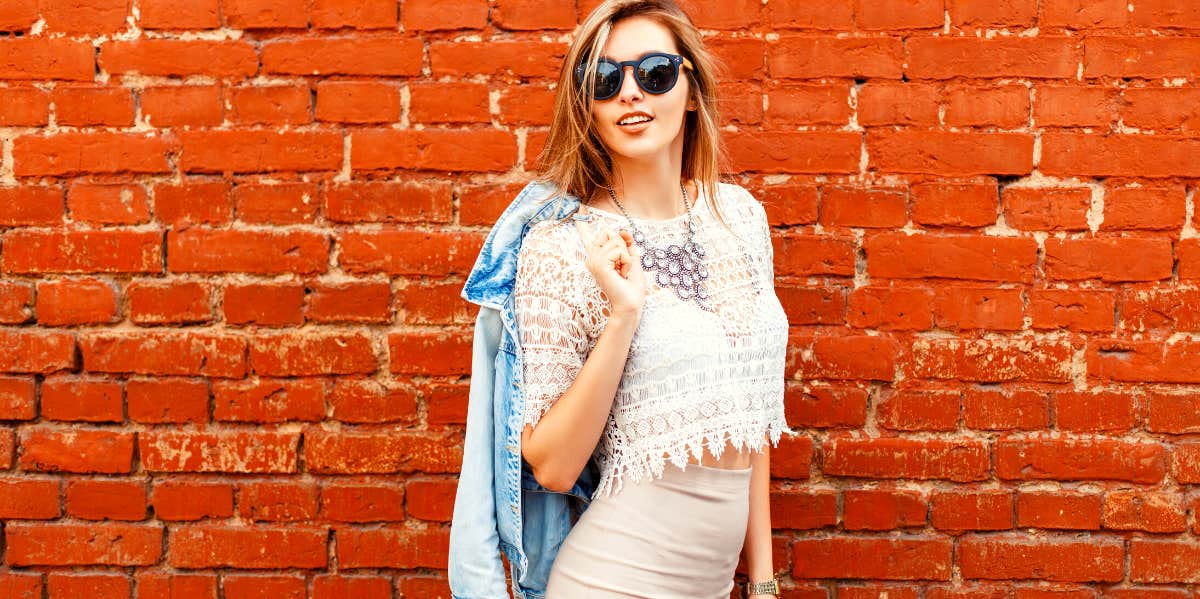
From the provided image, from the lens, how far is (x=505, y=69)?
8.73ft

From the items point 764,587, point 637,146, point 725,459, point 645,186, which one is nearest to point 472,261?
point 645,186

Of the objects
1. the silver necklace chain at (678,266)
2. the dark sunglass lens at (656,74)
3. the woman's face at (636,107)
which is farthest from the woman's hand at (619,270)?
the dark sunglass lens at (656,74)

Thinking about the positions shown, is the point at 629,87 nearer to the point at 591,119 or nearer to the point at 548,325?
the point at 591,119

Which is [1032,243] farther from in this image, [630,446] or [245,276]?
[245,276]

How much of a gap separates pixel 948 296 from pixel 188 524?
7.42 feet

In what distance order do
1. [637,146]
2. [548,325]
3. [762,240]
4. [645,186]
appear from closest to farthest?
[548,325]
[637,146]
[645,186]
[762,240]

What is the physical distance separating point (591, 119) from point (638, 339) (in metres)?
0.50

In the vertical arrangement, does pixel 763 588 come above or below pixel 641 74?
below

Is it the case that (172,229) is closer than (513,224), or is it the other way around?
(513,224)

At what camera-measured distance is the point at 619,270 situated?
1964 millimetres

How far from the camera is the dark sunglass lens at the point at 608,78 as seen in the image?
204cm

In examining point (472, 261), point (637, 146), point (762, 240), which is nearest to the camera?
point (637, 146)

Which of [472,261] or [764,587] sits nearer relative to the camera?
[764,587]

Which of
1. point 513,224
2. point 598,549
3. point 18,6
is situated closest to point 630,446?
point 598,549
